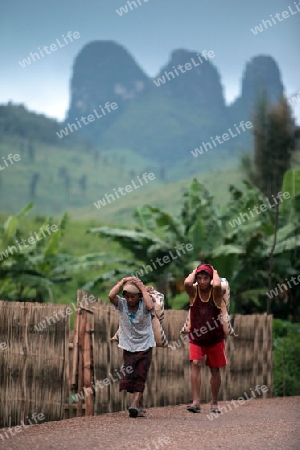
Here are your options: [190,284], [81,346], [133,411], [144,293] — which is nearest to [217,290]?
[190,284]

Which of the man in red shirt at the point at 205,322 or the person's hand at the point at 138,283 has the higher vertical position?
the person's hand at the point at 138,283

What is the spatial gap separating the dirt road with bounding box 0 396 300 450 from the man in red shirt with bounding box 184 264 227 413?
1.38ft

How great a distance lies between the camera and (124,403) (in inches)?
365

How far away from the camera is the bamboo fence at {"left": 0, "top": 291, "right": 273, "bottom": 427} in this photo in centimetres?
752

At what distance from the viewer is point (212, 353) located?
330 inches

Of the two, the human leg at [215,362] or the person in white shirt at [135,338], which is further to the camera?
the human leg at [215,362]

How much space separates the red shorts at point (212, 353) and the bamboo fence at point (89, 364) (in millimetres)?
1082

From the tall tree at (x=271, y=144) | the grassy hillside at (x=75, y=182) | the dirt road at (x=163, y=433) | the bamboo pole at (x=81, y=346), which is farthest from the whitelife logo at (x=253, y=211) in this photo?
the grassy hillside at (x=75, y=182)

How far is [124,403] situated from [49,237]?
1138cm

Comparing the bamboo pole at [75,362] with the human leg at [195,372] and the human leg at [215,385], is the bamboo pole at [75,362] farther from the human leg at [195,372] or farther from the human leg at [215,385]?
the human leg at [215,385]

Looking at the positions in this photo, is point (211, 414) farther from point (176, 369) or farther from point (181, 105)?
point (181, 105)

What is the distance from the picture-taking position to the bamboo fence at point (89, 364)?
7.52 meters

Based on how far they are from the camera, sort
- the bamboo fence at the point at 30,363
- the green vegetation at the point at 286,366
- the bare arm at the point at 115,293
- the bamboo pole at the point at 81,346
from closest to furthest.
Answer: the bamboo fence at the point at 30,363
the bare arm at the point at 115,293
the bamboo pole at the point at 81,346
the green vegetation at the point at 286,366

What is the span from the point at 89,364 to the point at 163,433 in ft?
7.26
